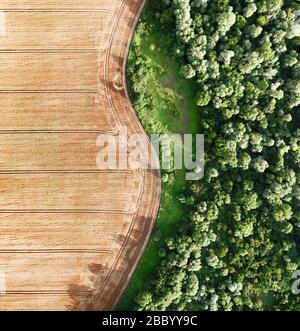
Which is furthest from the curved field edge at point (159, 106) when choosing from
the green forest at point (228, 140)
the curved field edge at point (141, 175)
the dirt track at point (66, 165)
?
the dirt track at point (66, 165)

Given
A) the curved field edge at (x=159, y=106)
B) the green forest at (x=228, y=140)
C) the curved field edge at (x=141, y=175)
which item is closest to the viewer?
the green forest at (x=228, y=140)

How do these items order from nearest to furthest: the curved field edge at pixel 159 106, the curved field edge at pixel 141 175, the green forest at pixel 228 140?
the green forest at pixel 228 140
the curved field edge at pixel 159 106
the curved field edge at pixel 141 175

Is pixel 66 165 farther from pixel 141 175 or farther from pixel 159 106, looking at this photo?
pixel 159 106

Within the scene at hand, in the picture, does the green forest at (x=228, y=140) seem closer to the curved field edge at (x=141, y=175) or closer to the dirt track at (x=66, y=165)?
the curved field edge at (x=141, y=175)

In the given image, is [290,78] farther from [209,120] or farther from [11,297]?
[11,297]

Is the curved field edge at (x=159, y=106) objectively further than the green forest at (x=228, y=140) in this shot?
Yes
